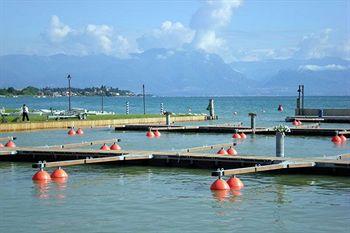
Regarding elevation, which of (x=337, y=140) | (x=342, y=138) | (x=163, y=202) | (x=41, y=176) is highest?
(x=342, y=138)

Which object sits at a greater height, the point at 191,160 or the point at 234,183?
the point at 191,160

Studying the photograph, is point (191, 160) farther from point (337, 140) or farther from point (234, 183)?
point (337, 140)

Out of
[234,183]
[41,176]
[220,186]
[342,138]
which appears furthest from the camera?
[342,138]

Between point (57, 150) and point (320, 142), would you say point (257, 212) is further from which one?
point (320, 142)

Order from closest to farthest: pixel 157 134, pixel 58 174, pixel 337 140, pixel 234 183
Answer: pixel 234 183
pixel 58 174
pixel 337 140
pixel 157 134

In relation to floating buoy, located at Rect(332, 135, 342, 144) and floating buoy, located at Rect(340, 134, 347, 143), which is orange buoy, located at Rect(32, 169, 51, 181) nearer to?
floating buoy, located at Rect(332, 135, 342, 144)

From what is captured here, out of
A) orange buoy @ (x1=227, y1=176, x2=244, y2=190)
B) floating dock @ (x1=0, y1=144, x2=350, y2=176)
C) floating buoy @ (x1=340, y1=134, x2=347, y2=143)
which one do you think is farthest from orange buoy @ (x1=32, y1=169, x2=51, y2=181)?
floating buoy @ (x1=340, y1=134, x2=347, y2=143)

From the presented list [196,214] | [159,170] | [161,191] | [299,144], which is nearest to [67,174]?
[159,170]

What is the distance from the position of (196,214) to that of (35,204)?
4.58m

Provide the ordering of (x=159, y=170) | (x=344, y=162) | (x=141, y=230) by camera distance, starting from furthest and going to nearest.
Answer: (x=159, y=170) < (x=344, y=162) < (x=141, y=230)

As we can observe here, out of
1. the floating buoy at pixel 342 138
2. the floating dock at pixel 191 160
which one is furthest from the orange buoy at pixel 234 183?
the floating buoy at pixel 342 138

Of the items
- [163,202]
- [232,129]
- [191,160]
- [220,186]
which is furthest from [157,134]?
[163,202]

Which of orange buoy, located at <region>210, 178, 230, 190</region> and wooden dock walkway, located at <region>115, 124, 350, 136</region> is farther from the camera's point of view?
wooden dock walkway, located at <region>115, 124, 350, 136</region>

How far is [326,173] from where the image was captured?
25.1m
